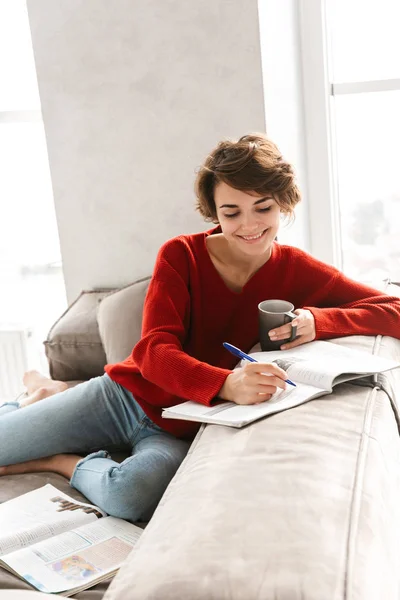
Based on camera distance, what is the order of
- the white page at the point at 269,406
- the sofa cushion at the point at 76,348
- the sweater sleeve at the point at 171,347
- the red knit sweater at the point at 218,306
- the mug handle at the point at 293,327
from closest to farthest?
the white page at the point at 269,406 < the sweater sleeve at the point at 171,347 < the mug handle at the point at 293,327 < the red knit sweater at the point at 218,306 < the sofa cushion at the point at 76,348

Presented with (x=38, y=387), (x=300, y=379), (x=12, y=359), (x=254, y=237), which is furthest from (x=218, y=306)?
(x=12, y=359)

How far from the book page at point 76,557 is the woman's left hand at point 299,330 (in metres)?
0.53

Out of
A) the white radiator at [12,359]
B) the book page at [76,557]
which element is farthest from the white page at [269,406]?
the white radiator at [12,359]

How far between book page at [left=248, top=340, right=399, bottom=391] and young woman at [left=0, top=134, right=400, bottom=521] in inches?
1.9

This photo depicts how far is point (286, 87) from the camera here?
245 centimetres

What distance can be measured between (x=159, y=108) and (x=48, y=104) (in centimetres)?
41

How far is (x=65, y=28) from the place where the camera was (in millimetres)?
2459

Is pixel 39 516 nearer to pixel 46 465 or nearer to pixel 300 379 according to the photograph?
pixel 46 465

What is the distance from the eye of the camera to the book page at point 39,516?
161 centimetres

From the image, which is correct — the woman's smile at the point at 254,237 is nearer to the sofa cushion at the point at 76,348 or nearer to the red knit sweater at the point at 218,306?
Result: the red knit sweater at the point at 218,306

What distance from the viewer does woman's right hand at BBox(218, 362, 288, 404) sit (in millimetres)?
1449

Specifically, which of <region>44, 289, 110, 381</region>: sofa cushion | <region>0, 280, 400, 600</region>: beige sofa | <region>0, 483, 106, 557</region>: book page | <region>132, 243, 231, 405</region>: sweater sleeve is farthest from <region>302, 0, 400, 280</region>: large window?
<region>0, 483, 106, 557</region>: book page

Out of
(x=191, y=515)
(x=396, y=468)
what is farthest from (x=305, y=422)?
(x=191, y=515)

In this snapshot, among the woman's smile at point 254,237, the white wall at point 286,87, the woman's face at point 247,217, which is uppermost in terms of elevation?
the white wall at point 286,87
